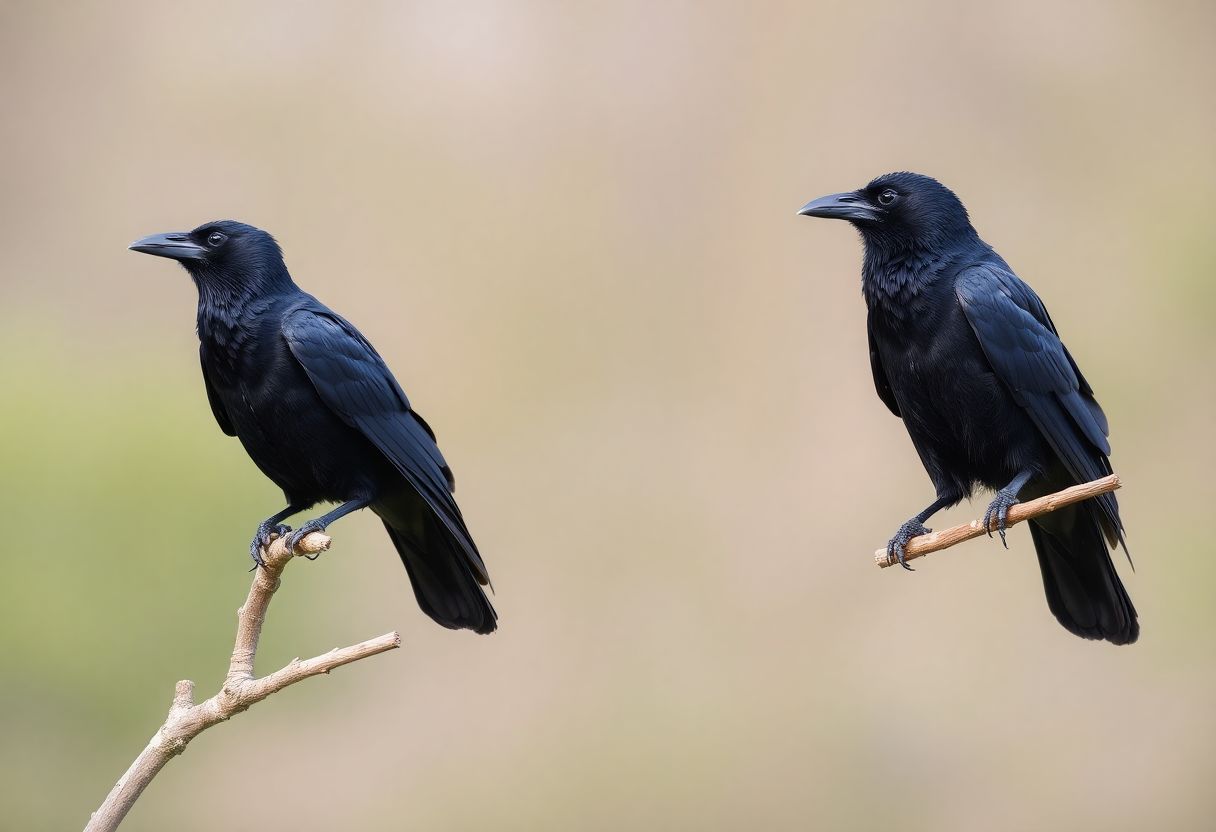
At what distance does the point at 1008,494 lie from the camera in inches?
191

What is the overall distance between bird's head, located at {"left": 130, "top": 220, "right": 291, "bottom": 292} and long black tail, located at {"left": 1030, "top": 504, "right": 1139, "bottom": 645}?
3.54m

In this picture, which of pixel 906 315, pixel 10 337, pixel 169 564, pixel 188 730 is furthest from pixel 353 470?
pixel 10 337

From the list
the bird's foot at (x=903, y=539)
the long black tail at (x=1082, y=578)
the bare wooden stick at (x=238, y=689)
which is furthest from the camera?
the long black tail at (x=1082, y=578)

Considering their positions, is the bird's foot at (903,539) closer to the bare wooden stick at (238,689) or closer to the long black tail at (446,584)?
the long black tail at (446,584)

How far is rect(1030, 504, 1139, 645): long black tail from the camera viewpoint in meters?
5.26

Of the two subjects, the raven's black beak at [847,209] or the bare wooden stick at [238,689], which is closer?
the bare wooden stick at [238,689]

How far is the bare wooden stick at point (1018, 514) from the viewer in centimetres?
396

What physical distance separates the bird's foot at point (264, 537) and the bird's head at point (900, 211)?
2564 mm

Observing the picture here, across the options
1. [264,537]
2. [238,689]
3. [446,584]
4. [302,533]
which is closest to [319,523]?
[302,533]

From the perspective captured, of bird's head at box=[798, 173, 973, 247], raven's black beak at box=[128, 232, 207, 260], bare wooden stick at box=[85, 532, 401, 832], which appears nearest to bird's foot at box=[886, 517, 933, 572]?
bird's head at box=[798, 173, 973, 247]

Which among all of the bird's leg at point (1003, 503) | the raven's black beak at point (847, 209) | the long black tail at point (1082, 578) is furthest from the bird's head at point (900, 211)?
the long black tail at point (1082, 578)

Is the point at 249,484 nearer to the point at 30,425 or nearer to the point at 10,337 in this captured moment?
the point at 30,425

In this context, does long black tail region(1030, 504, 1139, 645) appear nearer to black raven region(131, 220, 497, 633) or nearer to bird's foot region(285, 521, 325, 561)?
black raven region(131, 220, 497, 633)

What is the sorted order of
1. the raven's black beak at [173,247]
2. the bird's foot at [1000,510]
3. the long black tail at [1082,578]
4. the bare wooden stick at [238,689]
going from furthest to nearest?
the raven's black beak at [173,247], the long black tail at [1082,578], the bird's foot at [1000,510], the bare wooden stick at [238,689]
